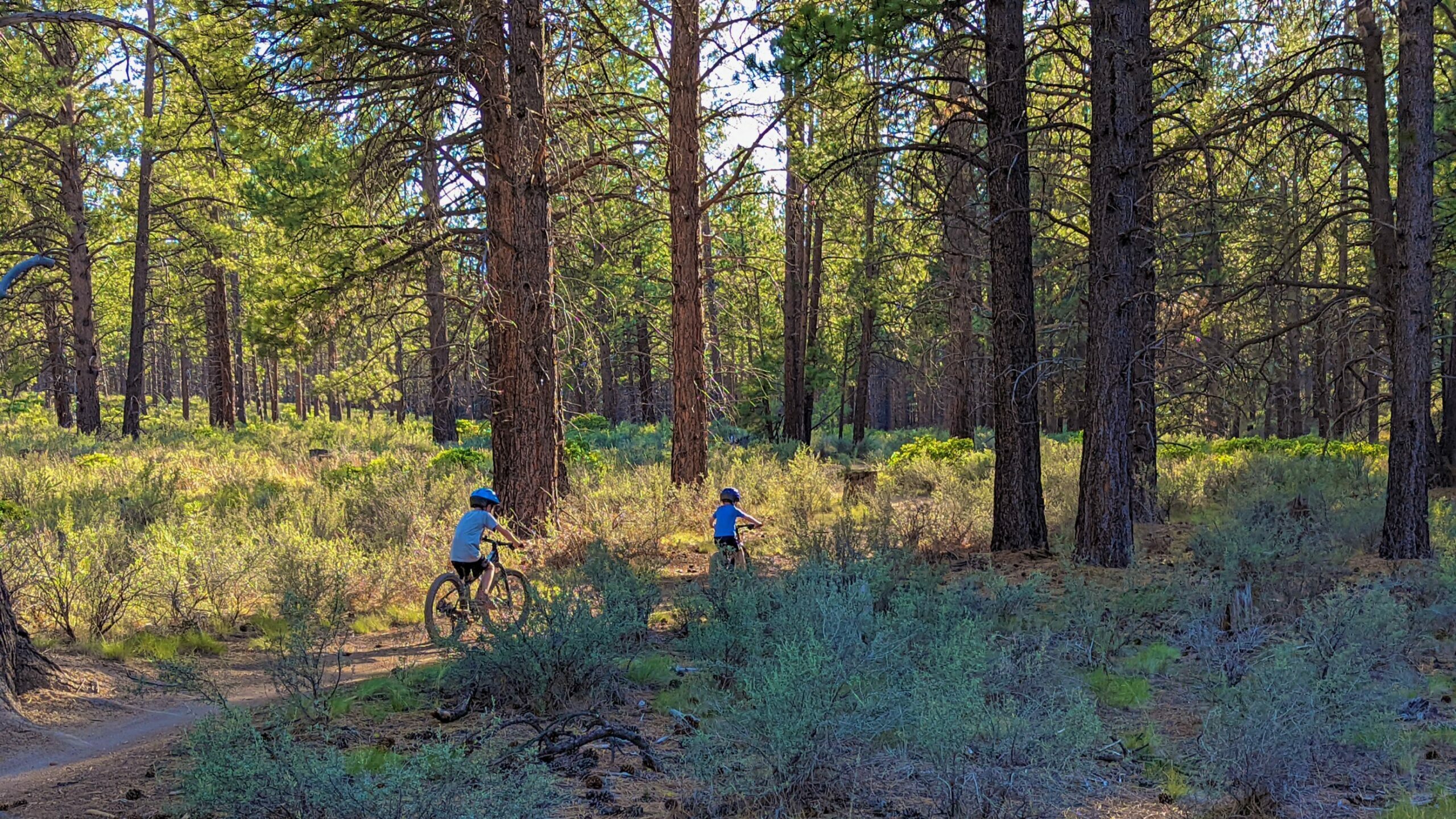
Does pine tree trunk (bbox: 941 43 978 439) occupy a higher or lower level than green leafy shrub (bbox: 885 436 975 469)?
higher

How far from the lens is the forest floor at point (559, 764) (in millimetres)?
4090

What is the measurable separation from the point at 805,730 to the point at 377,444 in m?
21.4

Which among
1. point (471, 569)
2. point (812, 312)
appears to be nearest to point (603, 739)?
point (471, 569)

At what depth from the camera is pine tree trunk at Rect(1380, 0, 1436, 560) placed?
28.4 feet

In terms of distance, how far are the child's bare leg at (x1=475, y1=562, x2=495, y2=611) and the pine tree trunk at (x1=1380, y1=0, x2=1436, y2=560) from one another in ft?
29.0

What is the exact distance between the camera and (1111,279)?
342 inches

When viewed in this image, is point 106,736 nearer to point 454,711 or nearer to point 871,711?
point 454,711

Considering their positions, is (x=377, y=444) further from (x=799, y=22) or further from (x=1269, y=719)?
(x=1269, y=719)

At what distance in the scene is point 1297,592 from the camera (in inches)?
304

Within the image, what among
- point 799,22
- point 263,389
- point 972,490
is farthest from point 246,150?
point 263,389

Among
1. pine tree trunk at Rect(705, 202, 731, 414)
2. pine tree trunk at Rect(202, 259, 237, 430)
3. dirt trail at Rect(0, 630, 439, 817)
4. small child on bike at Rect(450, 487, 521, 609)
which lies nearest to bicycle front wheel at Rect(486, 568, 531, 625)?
small child on bike at Rect(450, 487, 521, 609)

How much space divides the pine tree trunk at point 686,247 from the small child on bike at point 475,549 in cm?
688

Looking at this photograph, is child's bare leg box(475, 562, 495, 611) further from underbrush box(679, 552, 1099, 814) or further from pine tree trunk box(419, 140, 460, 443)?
pine tree trunk box(419, 140, 460, 443)

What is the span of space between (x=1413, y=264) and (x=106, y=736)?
38.0 ft
